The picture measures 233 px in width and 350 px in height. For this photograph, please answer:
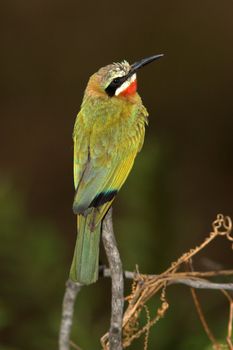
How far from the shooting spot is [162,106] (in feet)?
11.4

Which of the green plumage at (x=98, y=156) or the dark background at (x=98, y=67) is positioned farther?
the dark background at (x=98, y=67)

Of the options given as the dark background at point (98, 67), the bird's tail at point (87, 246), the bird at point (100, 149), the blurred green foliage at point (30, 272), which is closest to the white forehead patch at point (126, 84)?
the bird at point (100, 149)

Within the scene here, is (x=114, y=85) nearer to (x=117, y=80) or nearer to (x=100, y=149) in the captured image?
(x=117, y=80)

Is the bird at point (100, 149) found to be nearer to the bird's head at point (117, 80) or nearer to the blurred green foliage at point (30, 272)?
the bird's head at point (117, 80)

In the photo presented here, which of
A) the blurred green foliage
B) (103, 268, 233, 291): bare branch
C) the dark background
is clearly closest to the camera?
(103, 268, 233, 291): bare branch

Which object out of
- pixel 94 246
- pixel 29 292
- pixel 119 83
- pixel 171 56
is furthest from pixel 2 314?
pixel 171 56

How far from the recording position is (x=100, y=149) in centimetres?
128

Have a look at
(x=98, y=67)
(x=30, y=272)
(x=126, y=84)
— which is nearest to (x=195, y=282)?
(x=126, y=84)

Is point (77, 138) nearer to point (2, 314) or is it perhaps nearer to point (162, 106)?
point (2, 314)

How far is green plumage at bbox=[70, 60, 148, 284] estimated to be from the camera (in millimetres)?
1177

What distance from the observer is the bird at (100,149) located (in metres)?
1.18

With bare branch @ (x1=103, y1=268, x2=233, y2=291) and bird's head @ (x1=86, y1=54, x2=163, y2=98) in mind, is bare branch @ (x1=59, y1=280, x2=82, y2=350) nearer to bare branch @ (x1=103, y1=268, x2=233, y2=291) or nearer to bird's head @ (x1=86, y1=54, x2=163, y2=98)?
bare branch @ (x1=103, y1=268, x2=233, y2=291)

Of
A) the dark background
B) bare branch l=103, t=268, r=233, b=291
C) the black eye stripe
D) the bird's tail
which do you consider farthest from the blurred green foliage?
the dark background

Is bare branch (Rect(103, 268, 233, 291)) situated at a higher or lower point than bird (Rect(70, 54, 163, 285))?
lower
